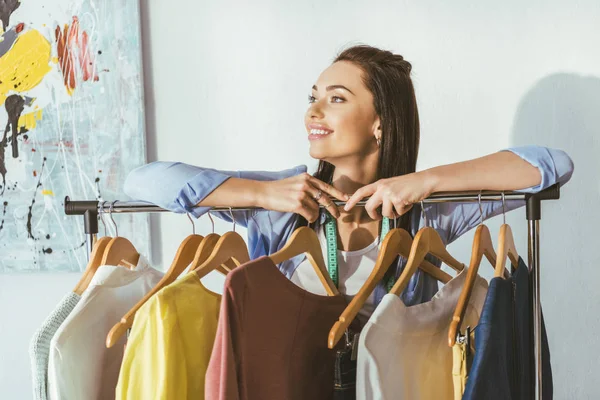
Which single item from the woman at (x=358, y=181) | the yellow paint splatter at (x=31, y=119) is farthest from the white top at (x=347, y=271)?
the yellow paint splatter at (x=31, y=119)

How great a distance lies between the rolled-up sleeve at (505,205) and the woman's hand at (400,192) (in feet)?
0.40

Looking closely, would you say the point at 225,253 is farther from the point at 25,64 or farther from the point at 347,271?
the point at 25,64

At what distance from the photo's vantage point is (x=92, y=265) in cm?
131

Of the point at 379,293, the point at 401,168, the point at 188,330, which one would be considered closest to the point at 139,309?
the point at 188,330

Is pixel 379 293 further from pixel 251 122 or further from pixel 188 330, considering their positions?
pixel 251 122

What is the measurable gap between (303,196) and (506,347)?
402 mm

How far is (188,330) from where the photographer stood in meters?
1.10

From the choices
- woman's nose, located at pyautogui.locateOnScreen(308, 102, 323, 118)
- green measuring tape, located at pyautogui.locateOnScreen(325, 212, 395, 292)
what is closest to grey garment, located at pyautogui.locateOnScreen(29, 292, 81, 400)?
green measuring tape, located at pyautogui.locateOnScreen(325, 212, 395, 292)

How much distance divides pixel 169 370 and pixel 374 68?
0.78 meters

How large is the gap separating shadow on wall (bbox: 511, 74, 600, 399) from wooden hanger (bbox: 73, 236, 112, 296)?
3.94 feet

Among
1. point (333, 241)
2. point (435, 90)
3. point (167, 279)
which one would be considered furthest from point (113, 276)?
point (435, 90)

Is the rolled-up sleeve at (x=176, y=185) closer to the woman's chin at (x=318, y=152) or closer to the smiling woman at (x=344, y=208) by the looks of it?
the smiling woman at (x=344, y=208)

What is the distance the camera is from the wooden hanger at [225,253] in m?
1.22

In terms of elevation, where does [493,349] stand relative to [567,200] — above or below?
below
